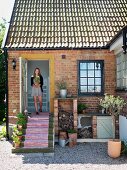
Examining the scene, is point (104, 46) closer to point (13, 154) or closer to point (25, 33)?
point (25, 33)

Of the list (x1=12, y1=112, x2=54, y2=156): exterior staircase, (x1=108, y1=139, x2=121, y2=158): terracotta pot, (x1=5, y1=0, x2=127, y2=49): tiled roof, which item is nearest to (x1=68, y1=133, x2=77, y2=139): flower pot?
(x1=12, y1=112, x2=54, y2=156): exterior staircase

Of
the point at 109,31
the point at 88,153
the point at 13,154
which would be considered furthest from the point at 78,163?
the point at 109,31

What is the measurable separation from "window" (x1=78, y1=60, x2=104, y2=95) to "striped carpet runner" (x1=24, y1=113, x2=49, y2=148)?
6.73 feet

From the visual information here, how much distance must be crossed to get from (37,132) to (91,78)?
3.39 m

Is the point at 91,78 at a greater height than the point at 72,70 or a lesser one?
lesser

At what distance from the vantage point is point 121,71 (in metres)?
12.7

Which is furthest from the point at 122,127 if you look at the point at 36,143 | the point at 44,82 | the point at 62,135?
the point at 44,82

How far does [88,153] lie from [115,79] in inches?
147

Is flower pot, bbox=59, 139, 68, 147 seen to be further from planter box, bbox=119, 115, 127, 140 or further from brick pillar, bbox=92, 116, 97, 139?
planter box, bbox=119, 115, 127, 140

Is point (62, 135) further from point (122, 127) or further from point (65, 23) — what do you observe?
point (65, 23)

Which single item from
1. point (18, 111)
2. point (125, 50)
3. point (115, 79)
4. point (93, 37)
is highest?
point (93, 37)

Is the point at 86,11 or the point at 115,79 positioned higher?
the point at 86,11

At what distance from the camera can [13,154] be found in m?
10.9

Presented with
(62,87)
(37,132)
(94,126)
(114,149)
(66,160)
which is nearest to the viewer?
(66,160)
